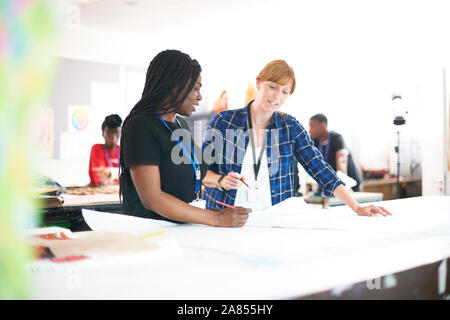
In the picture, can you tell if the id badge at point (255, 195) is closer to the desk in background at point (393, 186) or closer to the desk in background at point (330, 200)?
the desk in background at point (330, 200)

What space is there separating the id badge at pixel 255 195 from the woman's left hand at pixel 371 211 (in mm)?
551

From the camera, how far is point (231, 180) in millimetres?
1886

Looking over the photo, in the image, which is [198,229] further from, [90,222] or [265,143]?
[265,143]

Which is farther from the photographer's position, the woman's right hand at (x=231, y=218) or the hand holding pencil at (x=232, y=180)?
the hand holding pencil at (x=232, y=180)

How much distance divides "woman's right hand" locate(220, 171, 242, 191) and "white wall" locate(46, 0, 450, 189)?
11.6ft

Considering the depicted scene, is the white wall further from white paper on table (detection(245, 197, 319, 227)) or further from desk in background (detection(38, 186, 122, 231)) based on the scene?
white paper on table (detection(245, 197, 319, 227))

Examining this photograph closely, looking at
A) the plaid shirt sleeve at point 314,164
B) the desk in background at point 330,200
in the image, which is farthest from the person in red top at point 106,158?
the plaid shirt sleeve at point 314,164

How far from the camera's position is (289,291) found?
86cm

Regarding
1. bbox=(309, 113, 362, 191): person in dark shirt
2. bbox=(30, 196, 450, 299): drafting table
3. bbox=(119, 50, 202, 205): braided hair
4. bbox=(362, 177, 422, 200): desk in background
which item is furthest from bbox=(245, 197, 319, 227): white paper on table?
bbox=(362, 177, 422, 200): desk in background

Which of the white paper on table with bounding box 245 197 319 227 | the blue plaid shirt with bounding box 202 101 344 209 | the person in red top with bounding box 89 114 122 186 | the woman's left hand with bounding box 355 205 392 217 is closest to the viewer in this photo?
the white paper on table with bounding box 245 197 319 227

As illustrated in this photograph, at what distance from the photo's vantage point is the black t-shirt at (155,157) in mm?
1391

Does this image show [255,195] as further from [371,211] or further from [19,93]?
[19,93]

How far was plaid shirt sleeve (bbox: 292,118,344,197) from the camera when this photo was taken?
6.49ft
